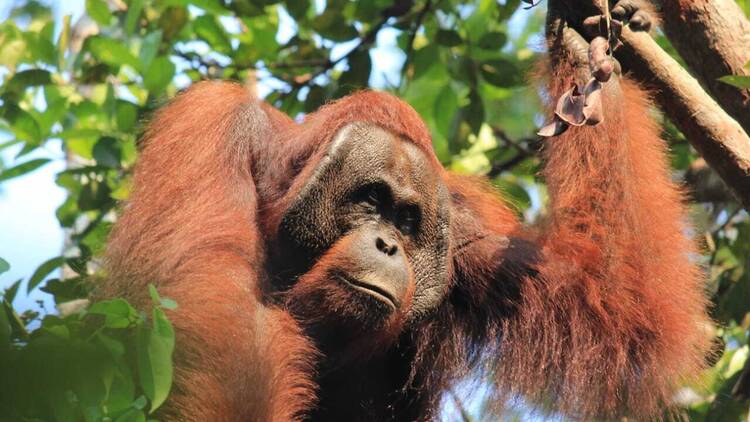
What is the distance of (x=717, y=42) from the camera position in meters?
4.10

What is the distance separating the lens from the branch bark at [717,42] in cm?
407

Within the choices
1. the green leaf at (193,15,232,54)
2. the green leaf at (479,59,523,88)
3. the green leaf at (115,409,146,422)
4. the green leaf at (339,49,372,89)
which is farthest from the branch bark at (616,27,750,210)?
the green leaf at (193,15,232,54)

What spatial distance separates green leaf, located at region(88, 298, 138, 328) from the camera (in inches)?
82.8

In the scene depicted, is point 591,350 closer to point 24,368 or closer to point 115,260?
point 115,260

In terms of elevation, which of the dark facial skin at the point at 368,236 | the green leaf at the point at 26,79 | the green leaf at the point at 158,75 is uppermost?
the dark facial skin at the point at 368,236

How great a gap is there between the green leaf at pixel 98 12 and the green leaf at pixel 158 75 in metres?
0.56

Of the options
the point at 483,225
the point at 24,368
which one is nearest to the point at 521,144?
the point at 483,225

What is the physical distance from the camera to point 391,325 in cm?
383

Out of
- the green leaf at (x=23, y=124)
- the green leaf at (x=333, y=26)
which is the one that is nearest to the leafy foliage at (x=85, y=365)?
the green leaf at (x=23, y=124)

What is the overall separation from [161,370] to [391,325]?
1.85 m

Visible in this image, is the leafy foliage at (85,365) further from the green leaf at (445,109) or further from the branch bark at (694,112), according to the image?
the green leaf at (445,109)

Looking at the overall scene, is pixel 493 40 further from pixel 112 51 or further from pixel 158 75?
pixel 112 51

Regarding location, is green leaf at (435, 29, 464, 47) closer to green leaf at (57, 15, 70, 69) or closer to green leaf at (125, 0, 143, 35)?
green leaf at (125, 0, 143, 35)

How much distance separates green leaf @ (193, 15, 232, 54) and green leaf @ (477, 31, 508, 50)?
66.3 inches
